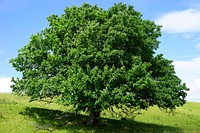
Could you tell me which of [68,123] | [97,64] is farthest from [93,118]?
[97,64]

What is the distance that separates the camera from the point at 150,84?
1442 inches

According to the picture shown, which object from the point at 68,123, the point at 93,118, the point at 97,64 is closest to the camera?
the point at 97,64

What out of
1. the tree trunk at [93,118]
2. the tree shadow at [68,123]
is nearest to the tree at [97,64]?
the tree trunk at [93,118]

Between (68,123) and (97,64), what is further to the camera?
(68,123)

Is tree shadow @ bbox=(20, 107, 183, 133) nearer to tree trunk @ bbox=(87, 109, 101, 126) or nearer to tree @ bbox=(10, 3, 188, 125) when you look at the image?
tree trunk @ bbox=(87, 109, 101, 126)

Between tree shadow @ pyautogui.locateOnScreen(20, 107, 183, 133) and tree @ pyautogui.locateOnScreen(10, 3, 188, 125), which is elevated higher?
tree @ pyautogui.locateOnScreen(10, 3, 188, 125)

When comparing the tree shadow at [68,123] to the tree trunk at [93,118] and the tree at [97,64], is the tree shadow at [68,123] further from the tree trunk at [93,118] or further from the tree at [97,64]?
the tree at [97,64]

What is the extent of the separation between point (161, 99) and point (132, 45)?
7.26 m

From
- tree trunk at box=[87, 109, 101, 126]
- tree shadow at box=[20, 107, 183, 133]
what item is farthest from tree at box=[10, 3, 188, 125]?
tree shadow at box=[20, 107, 183, 133]

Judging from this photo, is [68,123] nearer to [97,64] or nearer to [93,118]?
[93,118]

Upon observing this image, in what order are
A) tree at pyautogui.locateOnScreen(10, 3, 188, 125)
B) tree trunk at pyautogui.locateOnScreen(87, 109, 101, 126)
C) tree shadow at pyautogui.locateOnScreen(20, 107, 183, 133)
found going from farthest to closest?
tree trunk at pyautogui.locateOnScreen(87, 109, 101, 126) → tree shadow at pyautogui.locateOnScreen(20, 107, 183, 133) → tree at pyautogui.locateOnScreen(10, 3, 188, 125)

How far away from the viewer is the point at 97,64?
1463 inches

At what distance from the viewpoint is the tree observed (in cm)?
3509

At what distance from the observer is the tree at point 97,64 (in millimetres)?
35094
